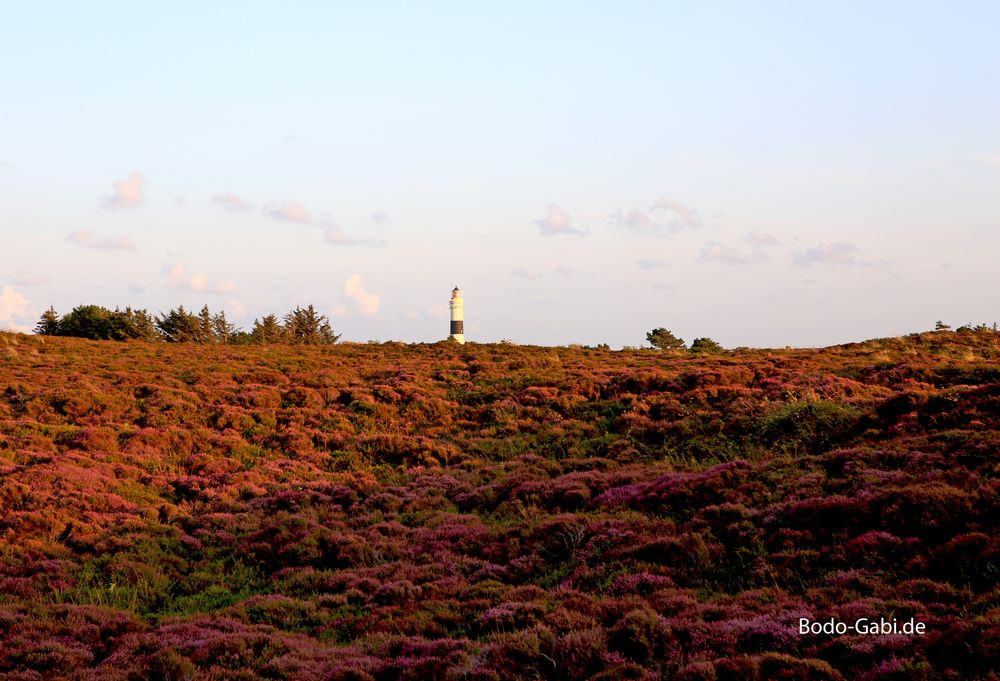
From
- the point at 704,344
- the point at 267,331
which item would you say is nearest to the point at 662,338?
Answer: the point at 704,344

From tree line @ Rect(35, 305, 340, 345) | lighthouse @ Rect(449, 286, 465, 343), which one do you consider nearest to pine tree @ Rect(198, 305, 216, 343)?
tree line @ Rect(35, 305, 340, 345)

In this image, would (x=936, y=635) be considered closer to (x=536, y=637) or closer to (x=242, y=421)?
(x=536, y=637)

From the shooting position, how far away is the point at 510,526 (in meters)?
16.2

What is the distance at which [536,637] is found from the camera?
9578 mm

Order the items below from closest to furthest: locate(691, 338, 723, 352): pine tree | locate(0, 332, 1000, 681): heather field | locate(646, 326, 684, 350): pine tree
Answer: locate(0, 332, 1000, 681): heather field < locate(691, 338, 723, 352): pine tree < locate(646, 326, 684, 350): pine tree

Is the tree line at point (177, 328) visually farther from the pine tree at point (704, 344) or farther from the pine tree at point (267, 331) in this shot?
the pine tree at point (704, 344)

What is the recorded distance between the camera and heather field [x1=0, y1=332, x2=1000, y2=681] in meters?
9.31

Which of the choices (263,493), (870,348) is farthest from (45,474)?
(870,348)

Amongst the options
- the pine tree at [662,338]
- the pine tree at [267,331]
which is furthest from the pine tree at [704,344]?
the pine tree at [267,331]

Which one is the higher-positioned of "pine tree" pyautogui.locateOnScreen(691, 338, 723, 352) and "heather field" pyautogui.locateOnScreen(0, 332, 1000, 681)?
"pine tree" pyautogui.locateOnScreen(691, 338, 723, 352)

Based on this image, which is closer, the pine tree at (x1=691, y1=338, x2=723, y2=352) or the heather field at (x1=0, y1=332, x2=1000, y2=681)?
the heather field at (x1=0, y1=332, x2=1000, y2=681)

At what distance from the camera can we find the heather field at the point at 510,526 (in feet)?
30.6

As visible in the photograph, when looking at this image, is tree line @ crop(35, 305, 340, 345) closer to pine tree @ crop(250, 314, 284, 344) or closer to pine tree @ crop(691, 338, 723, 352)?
pine tree @ crop(250, 314, 284, 344)

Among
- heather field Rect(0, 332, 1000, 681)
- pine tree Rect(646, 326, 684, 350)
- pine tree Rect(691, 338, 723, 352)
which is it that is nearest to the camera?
heather field Rect(0, 332, 1000, 681)
